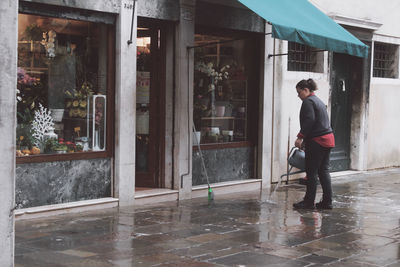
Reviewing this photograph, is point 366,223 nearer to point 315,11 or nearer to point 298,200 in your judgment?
point 298,200

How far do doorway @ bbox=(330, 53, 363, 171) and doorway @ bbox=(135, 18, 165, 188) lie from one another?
15.5 feet

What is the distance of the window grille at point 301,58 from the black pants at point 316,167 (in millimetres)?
3593

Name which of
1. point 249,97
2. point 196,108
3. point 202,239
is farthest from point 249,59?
point 202,239

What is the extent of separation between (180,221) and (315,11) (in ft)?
16.0

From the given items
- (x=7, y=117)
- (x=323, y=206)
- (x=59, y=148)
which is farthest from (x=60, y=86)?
(x=7, y=117)

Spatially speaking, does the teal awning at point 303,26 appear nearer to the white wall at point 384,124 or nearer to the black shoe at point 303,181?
the black shoe at point 303,181

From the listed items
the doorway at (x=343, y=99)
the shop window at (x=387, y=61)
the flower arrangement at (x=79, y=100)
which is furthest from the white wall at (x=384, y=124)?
the flower arrangement at (x=79, y=100)

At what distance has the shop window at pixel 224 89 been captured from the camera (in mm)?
11109

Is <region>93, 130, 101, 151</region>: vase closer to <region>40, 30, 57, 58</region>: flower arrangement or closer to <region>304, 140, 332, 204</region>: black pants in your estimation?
<region>40, 30, 57, 58</region>: flower arrangement

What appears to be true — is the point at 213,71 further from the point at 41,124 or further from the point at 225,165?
the point at 41,124

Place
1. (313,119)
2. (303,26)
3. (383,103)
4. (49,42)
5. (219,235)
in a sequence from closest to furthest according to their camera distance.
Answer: (219,235) < (49,42) < (313,119) < (303,26) < (383,103)

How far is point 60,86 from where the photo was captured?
30.3 feet

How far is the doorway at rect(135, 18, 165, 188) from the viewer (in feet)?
34.1

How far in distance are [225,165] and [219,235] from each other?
404cm
